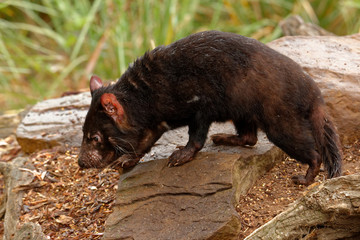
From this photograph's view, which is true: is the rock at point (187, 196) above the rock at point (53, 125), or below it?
above

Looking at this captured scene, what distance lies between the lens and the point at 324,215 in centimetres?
268

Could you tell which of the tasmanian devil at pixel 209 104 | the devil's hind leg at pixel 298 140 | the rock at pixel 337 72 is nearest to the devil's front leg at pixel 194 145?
the tasmanian devil at pixel 209 104

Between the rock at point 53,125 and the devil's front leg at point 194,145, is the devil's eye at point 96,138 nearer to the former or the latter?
the devil's front leg at point 194,145

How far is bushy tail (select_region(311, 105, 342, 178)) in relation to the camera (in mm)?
3561

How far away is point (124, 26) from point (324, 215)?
5.51m

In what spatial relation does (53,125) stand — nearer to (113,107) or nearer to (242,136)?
(113,107)

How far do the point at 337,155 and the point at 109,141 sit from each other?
1.82 meters

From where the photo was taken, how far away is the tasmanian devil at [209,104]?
11.5ft

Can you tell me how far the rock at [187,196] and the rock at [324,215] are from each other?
0.41 metres

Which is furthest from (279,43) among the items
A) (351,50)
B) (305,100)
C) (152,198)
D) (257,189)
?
(152,198)

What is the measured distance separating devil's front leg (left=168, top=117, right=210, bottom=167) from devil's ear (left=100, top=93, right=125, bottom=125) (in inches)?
20.5

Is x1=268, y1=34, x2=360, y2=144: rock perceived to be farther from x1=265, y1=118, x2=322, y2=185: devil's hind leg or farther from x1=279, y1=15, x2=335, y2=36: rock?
x1=279, y1=15, x2=335, y2=36: rock

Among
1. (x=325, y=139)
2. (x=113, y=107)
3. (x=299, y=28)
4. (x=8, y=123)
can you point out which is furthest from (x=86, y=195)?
(x=299, y=28)

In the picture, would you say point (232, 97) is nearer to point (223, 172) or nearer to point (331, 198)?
point (223, 172)
